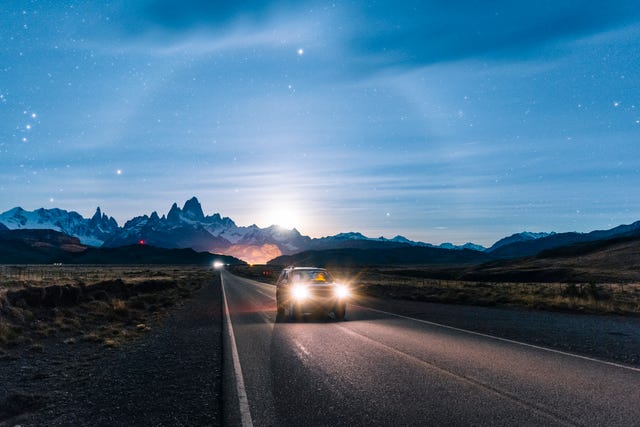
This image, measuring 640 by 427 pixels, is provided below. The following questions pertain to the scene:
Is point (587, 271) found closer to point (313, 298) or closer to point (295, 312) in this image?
point (313, 298)

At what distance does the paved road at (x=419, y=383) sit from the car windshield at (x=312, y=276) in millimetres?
5233

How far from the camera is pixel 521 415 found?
19.7 ft

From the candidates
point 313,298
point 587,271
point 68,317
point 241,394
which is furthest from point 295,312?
point 587,271

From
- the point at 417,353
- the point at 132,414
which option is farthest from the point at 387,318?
the point at 132,414

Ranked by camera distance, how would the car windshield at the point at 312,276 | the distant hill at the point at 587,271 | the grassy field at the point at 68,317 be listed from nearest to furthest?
the grassy field at the point at 68,317 < the car windshield at the point at 312,276 < the distant hill at the point at 587,271

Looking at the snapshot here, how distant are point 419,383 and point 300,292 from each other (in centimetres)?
1033

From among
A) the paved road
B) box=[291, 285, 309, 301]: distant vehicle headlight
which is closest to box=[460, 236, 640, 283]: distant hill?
box=[291, 285, 309, 301]: distant vehicle headlight

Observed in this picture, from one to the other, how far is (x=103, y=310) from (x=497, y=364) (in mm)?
19637

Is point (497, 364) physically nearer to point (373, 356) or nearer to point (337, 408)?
point (373, 356)

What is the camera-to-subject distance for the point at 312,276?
62.4ft

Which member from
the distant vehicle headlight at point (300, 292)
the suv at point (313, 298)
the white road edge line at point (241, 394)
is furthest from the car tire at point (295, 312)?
the white road edge line at point (241, 394)

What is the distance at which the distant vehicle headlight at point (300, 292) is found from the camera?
1775 centimetres

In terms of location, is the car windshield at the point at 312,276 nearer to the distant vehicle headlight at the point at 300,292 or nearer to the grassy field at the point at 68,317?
the distant vehicle headlight at the point at 300,292

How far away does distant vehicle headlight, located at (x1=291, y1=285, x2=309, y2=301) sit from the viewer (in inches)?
699
